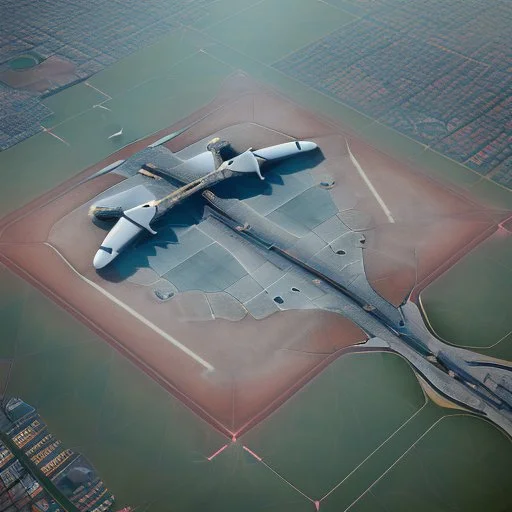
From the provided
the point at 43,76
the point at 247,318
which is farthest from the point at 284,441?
the point at 43,76

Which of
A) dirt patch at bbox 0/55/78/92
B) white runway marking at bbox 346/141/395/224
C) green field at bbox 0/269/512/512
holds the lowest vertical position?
green field at bbox 0/269/512/512

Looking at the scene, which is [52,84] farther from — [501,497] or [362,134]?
[501,497]

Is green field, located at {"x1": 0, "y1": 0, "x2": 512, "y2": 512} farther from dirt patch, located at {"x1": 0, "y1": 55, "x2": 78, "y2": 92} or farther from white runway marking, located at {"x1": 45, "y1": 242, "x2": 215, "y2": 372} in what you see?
dirt patch, located at {"x1": 0, "y1": 55, "x2": 78, "y2": 92}

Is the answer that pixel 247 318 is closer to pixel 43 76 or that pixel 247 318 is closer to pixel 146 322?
pixel 146 322

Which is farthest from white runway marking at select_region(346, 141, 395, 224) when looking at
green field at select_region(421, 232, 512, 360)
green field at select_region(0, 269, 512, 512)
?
green field at select_region(0, 269, 512, 512)

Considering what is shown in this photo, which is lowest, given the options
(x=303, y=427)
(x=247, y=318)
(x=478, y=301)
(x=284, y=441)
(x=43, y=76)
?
(x=284, y=441)

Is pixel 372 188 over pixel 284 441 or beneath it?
over

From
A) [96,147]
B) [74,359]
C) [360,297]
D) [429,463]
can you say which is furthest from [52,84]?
[429,463]

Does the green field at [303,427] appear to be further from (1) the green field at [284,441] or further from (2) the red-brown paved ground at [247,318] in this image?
(2) the red-brown paved ground at [247,318]

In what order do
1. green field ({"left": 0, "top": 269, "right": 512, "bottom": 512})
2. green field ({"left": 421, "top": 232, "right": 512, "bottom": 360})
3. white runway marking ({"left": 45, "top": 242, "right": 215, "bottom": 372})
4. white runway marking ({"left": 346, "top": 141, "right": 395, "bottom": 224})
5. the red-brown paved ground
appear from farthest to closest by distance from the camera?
1. white runway marking ({"left": 346, "top": 141, "right": 395, "bottom": 224})
2. green field ({"left": 421, "top": 232, "right": 512, "bottom": 360})
3. white runway marking ({"left": 45, "top": 242, "right": 215, "bottom": 372})
4. the red-brown paved ground
5. green field ({"left": 0, "top": 269, "right": 512, "bottom": 512})
